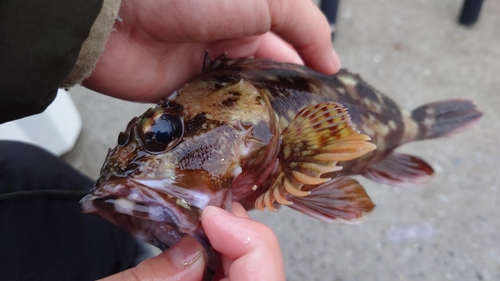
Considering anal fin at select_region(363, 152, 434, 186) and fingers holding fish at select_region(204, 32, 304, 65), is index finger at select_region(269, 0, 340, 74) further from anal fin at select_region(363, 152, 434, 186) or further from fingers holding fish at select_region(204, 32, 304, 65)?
anal fin at select_region(363, 152, 434, 186)

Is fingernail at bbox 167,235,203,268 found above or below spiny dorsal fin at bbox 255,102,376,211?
below

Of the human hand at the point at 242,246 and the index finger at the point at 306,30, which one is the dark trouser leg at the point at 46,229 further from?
the index finger at the point at 306,30

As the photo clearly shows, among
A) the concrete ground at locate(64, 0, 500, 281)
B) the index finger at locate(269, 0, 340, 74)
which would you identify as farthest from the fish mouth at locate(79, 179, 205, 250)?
the concrete ground at locate(64, 0, 500, 281)

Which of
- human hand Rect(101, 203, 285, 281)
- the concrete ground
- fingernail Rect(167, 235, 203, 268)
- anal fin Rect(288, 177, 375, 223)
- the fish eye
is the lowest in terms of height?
the concrete ground

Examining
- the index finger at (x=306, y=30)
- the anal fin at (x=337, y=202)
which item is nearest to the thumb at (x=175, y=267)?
the anal fin at (x=337, y=202)

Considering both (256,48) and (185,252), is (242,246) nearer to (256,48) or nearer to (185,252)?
(185,252)

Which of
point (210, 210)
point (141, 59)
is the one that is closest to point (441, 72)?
point (141, 59)
